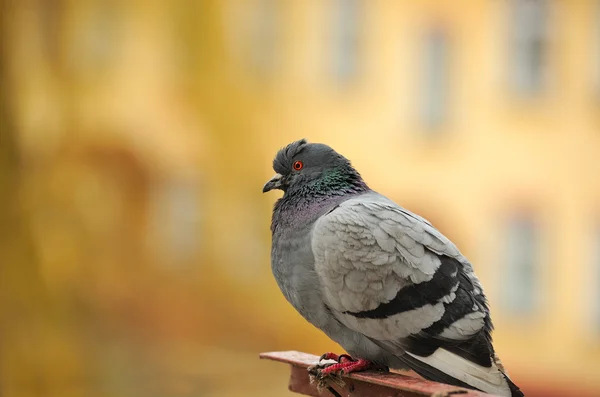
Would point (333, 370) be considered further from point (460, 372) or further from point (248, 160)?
point (248, 160)

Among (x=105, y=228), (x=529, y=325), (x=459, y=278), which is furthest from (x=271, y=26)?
(x=459, y=278)

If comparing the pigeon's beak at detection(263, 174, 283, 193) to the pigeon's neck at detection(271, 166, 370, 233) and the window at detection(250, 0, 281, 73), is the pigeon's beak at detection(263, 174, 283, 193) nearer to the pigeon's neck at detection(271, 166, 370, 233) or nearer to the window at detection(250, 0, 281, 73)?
the pigeon's neck at detection(271, 166, 370, 233)

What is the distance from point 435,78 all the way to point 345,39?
989mm

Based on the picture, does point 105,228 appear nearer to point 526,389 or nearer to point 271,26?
point 271,26

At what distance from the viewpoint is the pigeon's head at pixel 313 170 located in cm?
276

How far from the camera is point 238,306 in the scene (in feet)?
24.4

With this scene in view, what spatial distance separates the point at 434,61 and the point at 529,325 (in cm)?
281

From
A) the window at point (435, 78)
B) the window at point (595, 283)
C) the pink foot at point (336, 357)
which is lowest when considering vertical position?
the window at point (595, 283)

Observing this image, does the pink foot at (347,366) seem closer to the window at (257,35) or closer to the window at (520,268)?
the window at (257,35)

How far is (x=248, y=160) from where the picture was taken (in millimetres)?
7434

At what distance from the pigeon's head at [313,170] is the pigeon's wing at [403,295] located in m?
0.26

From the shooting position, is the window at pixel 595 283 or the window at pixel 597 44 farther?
the window at pixel 597 44

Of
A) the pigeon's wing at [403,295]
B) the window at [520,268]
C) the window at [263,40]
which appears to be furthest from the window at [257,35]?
the pigeon's wing at [403,295]

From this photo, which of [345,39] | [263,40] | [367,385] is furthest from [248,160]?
[367,385]
